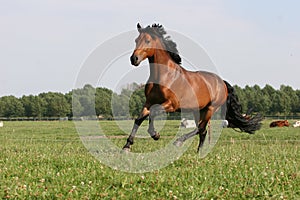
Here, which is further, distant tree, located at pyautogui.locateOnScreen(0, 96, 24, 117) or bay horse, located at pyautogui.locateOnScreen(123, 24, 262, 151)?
distant tree, located at pyautogui.locateOnScreen(0, 96, 24, 117)

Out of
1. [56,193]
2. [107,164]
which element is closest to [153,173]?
[107,164]

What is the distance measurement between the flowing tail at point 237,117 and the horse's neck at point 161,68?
4003 mm

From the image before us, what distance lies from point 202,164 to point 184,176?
5.41 feet

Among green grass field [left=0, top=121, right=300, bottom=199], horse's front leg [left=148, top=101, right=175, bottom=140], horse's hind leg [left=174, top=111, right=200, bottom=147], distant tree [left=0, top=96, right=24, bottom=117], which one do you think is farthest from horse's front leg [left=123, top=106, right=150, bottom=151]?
distant tree [left=0, top=96, right=24, bottom=117]

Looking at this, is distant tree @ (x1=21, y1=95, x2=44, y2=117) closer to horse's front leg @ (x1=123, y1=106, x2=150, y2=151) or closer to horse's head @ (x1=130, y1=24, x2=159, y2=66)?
horse's head @ (x1=130, y1=24, x2=159, y2=66)

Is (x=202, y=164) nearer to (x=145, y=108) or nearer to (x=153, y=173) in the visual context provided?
(x=153, y=173)

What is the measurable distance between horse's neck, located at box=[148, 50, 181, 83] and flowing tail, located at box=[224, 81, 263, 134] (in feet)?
13.1

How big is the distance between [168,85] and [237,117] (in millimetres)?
4912

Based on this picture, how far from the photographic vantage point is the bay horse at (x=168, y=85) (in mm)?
12180

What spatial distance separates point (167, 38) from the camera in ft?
43.4

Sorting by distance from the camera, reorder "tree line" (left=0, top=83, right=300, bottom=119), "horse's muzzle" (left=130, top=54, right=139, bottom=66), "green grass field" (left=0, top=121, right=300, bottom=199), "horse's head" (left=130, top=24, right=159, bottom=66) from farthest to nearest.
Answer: "tree line" (left=0, top=83, right=300, bottom=119)
"horse's head" (left=130, top=24, right=159, bottom=66)
"horse's muzzle" (left=130, top=54, right=139, bottom=66)
"green grass field" (left=0, top=121, right=300, bottom=199)

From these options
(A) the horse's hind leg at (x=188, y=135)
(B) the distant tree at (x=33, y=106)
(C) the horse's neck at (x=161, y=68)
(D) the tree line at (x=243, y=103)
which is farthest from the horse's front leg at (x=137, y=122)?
(B) the distant tree at (x=33, y=106)

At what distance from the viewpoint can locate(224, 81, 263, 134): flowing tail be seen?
16.3 metres

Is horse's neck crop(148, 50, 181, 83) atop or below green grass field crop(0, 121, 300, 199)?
atop
